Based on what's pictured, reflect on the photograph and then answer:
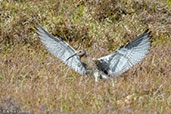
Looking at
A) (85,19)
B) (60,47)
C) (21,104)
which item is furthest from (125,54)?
(85,19)

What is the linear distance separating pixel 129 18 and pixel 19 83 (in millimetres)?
3369

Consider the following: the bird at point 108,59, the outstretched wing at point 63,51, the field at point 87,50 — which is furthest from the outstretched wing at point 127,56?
the outstretched wing at point 63,51

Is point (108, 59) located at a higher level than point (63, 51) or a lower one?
lower

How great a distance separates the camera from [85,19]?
29.2 ft

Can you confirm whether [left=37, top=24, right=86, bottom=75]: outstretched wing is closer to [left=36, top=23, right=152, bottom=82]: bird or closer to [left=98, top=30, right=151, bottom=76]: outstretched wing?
[left=36, top=23, right=152, bottom=82]: bird

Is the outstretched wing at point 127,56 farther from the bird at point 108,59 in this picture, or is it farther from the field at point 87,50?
the field at point 87,50

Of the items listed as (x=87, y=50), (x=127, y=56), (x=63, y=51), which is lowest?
(x=87, y=50)

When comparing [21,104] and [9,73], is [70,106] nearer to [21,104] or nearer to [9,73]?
[21,104]

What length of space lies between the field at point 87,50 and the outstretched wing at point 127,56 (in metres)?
0.16

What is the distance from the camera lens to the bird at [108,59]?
6.60 m

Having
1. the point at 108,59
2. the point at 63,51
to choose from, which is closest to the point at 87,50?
the point at 63,51

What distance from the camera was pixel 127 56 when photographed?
663 cm

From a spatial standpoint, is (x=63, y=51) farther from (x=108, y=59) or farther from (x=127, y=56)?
(x=127, y=56)

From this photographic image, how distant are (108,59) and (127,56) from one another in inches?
8.9
